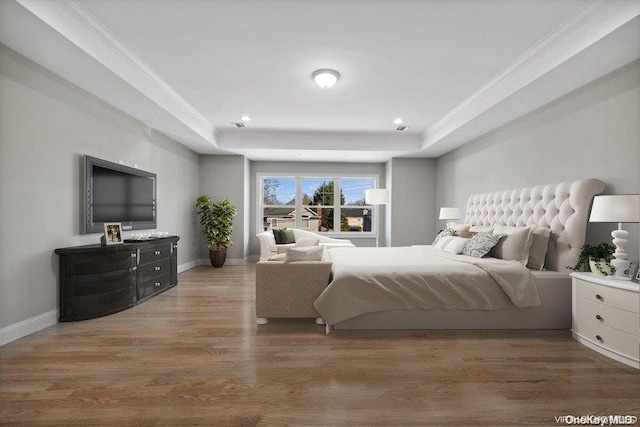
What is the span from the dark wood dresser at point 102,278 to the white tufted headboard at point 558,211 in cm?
453

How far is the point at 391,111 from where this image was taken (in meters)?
4.64

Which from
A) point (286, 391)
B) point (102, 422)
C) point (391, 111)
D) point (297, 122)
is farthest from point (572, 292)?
point (297, 122)

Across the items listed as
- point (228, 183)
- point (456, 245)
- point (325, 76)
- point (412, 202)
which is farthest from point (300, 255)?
point (412, 202)

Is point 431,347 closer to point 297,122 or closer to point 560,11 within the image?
point 560,11

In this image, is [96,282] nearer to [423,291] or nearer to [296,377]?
[296,377]

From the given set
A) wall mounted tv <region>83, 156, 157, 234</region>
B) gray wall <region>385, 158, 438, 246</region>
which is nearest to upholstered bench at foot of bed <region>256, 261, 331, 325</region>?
wall mounted tv <region>83, 156, 157, 234</region>

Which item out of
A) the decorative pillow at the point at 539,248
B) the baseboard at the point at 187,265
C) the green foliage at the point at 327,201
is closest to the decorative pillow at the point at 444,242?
the decorative pillow at the point at 539,248

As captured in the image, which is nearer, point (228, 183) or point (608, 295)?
point (608, 295)


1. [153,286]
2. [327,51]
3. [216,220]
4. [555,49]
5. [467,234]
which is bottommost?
[153,286]

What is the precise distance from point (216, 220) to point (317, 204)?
8.29ft

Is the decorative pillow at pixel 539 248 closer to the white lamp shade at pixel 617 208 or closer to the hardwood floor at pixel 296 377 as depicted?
the hardwood floor at pixel 296 377

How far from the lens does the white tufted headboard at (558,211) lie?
2.90m

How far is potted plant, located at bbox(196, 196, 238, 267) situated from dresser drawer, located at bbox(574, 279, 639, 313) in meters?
5.51

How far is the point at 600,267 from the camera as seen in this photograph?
252 centimetres
